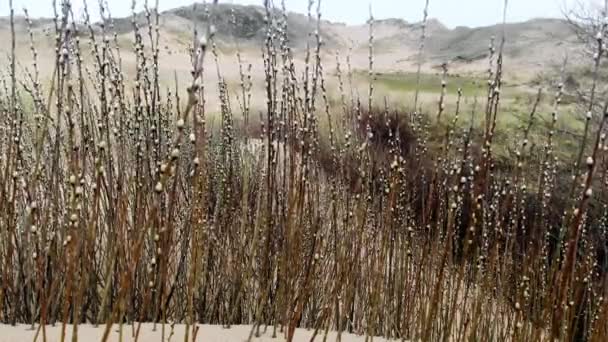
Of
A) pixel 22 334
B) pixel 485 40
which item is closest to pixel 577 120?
pixel 22 334

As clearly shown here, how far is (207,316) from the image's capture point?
227 cm

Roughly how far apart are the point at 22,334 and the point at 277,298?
733 mm

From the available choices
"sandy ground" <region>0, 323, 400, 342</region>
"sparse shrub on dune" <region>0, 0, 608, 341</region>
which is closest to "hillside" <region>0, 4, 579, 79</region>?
"sparse shrub on dune" <region>0, 0, 608, 341</region>

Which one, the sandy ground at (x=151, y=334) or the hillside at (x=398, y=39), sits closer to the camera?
the sandy ground at (x=151, y=334)

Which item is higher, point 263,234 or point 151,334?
point 263,234

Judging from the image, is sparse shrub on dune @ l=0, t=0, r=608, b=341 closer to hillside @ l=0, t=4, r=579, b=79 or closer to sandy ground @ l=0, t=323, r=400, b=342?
sandy ground @ l=0, t=323, r=400, b=342

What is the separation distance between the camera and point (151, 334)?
5.76ft

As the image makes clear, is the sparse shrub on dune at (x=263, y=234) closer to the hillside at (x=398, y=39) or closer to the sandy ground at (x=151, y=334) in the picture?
the sandy ground at (x=151, y=334)

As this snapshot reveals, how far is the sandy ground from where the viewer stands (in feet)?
5.60

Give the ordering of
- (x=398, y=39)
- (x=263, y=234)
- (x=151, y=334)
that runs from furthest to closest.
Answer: (x=398, y=39) < (x=263, y=234) < (x=151, y=334)

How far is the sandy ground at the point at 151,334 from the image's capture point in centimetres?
171

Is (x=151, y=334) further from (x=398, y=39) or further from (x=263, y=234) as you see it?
(x=398, y=39)

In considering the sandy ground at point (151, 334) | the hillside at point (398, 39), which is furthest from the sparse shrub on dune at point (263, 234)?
the hillside at point (398, 39)

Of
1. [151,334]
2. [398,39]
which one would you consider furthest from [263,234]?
[398,39]
